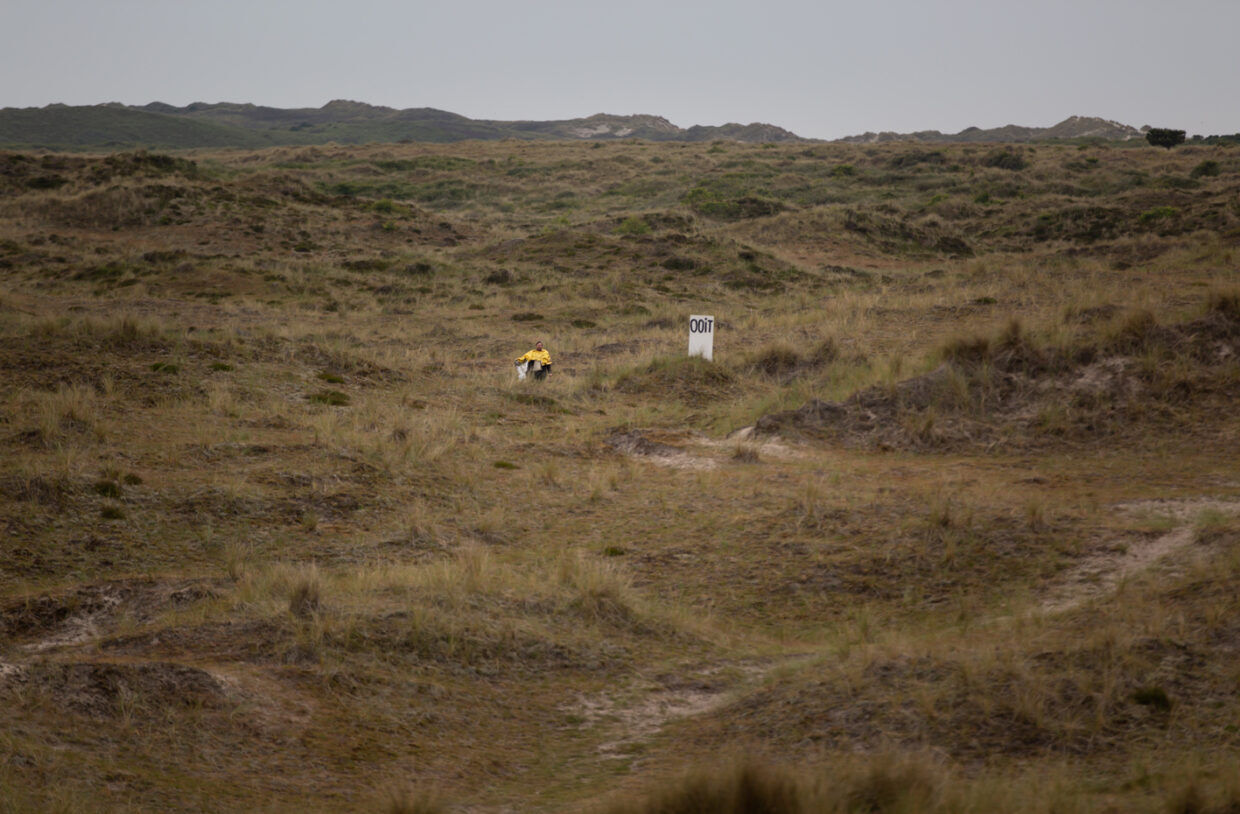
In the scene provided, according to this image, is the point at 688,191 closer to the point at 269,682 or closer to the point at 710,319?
the point at 710,319

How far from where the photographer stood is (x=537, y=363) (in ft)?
58.3

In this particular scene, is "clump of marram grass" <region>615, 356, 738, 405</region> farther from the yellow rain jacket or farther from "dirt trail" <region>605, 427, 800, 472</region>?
"dirt trail" <region>605, 427, 800, 472</region>

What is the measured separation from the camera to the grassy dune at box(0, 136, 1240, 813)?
4.72 m

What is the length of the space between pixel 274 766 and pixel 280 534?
461 cm

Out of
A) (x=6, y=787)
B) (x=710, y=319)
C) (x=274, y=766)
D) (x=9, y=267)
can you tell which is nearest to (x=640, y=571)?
(x=274, y=766)

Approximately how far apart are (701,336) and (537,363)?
3098 mm

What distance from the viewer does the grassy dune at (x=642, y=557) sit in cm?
472

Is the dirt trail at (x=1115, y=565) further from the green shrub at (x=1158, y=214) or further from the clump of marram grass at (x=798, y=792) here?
the green shrub at (x=1158, y=214)

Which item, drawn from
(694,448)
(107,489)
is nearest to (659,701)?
(107,489)

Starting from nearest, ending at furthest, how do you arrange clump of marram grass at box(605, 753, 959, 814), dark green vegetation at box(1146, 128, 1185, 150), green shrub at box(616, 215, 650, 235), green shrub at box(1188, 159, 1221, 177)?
clump of marram grass at box(605, 753, 959, 814) → green shrub at box(616, 215, 650, 235) → green shrub at box(1188, 159, 1221, 177) → dark green vegetation at box(1146, 128, 1185, 150)

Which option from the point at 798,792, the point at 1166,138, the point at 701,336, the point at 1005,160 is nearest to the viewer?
the point at 798,792

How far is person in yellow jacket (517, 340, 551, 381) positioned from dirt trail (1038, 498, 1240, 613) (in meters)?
11.2

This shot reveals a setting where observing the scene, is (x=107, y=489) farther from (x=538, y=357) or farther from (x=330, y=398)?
(x=538, y=357)

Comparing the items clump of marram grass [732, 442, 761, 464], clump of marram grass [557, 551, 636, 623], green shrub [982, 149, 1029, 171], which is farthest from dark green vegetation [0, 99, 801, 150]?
clump of marram grass [557, 551, 636, 623]
